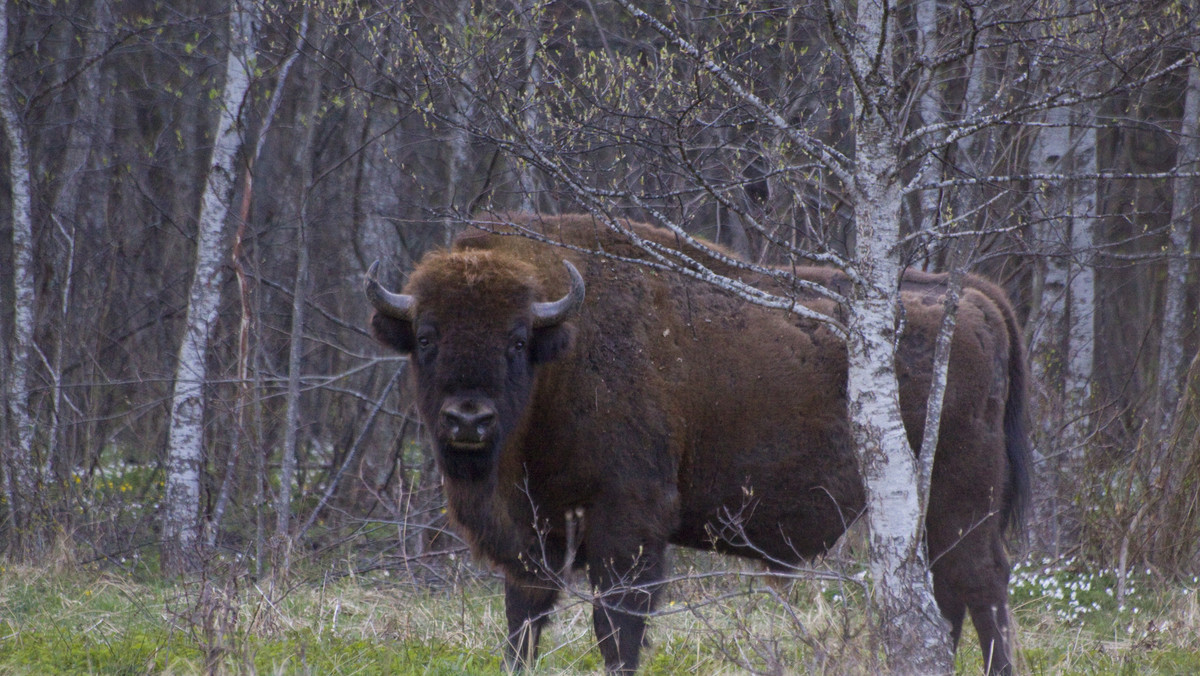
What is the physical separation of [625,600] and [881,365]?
199cm

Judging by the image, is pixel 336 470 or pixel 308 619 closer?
pixel 308 619

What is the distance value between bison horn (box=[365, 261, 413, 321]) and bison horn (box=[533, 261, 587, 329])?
720 mm

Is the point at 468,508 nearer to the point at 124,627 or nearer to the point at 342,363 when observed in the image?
the point at 124,627

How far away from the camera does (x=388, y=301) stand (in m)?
5.90

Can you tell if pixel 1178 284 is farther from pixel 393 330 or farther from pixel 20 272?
pixel 20 272

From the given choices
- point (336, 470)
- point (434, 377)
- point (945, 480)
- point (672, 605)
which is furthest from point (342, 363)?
point (945, 480)

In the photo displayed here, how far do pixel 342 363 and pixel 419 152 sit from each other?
3.13 metres

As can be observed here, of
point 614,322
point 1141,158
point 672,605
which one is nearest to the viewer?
point 614,322

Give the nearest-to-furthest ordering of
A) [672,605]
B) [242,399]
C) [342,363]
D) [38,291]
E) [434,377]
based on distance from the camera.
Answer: [434,377], [672,605], [242,399], [38,291], [342,363]

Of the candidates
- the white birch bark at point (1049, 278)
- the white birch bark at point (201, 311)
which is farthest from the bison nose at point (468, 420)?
the white birch bark at point (1049, 278)

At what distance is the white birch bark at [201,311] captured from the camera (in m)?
9.44

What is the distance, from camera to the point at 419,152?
46.8 ft

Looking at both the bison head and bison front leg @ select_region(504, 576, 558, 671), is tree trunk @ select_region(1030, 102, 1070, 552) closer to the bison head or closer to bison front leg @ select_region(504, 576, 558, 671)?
bison front leg @ select_region(504, 576, 558, 671)

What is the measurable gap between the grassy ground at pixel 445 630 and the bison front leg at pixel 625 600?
0.51 feet
